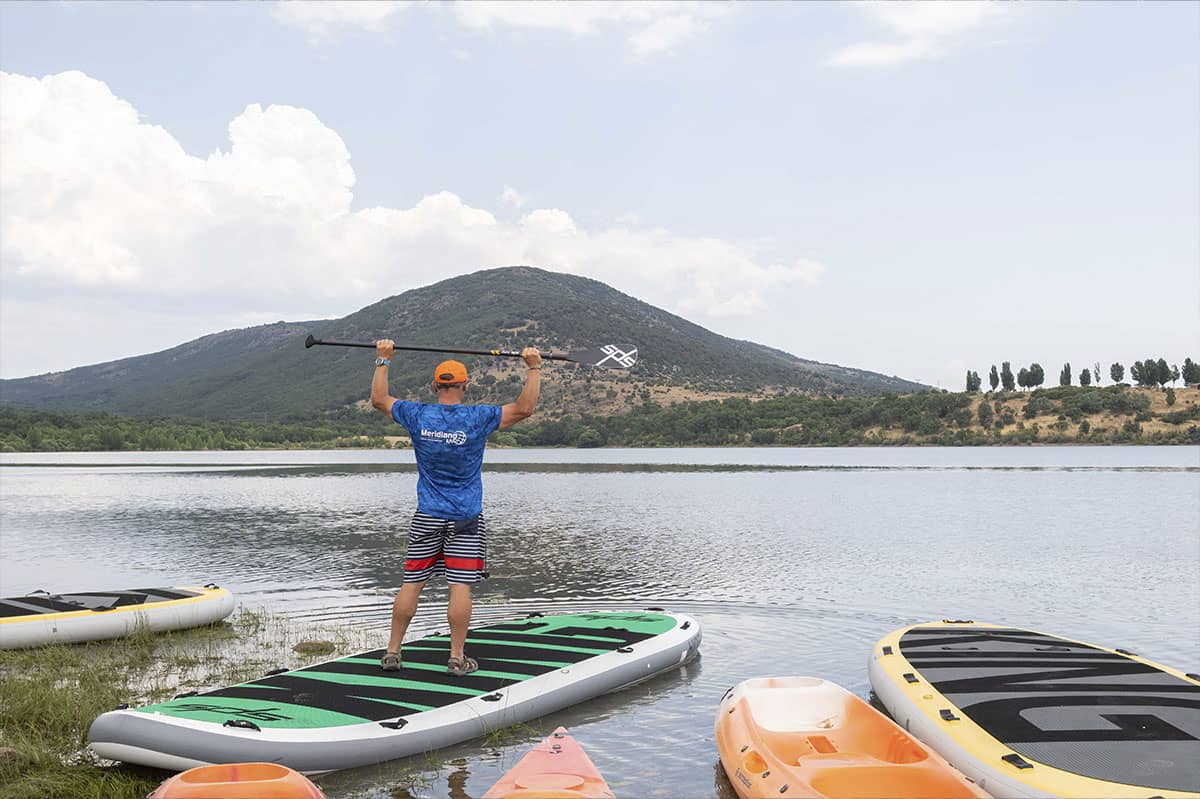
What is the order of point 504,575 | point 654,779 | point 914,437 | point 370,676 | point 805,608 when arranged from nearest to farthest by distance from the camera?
point 654,779 < point 370,676 < point 805,608 < point 504,575 < point 914,437

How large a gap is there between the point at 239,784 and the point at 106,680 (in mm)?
5593

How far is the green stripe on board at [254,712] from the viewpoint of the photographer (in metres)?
6.88

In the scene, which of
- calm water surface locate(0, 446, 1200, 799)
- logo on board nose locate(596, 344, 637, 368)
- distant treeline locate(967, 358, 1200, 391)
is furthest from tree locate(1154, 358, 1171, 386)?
logo on board nose locate(596, 344, 637, 368)

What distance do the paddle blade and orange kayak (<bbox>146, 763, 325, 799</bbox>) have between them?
5.27 m

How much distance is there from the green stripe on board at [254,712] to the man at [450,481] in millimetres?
1295

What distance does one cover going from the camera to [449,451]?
8281 millimetres

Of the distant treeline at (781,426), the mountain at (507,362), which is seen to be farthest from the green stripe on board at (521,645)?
the distant treeline at (781,426)

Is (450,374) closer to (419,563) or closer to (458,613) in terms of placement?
(419,563)

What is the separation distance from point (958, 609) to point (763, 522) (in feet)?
51.8

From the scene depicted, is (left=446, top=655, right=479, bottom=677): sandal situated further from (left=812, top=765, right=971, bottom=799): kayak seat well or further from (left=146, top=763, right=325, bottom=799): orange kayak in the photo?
(left=812, top=765, right=971, bottom=799): kayak seat well

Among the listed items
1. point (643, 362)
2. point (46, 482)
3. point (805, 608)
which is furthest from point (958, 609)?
point (643, 362)

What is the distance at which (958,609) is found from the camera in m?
16.2

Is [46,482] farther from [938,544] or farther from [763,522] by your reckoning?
[938,544]

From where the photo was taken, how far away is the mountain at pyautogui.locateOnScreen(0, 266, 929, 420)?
4914 inches
